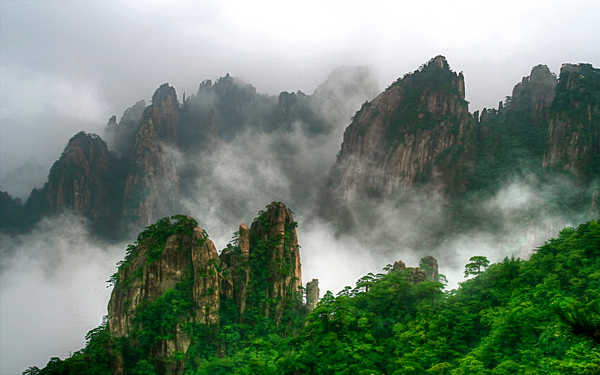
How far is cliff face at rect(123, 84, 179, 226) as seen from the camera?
119 metres

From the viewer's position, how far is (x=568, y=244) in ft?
97.2

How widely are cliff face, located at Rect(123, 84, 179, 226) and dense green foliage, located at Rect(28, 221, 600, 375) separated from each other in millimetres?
88129

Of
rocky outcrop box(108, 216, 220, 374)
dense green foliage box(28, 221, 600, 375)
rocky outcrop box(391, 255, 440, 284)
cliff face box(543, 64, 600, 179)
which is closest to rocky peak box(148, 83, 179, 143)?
rocky outcrop box(108, 216, 220, 374)

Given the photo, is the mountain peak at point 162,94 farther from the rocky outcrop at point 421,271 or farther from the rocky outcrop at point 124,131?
the rocky outcrop at point 421,271

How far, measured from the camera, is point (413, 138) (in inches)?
3565

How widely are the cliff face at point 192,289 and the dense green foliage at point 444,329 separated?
2.49 m

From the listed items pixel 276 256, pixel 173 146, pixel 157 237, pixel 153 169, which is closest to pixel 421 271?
pixel 276 256

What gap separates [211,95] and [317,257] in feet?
291

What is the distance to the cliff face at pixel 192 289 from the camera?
37812mm

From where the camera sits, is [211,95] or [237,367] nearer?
[237,367]

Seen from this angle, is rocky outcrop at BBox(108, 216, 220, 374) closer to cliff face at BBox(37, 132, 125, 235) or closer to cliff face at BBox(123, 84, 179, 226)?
cliff face at BBox(123, 84, 179, 226)

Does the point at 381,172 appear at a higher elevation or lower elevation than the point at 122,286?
higher

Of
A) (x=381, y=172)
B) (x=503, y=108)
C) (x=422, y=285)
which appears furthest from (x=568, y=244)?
(x=503, y=108)

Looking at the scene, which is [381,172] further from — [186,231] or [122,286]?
[122,286]
